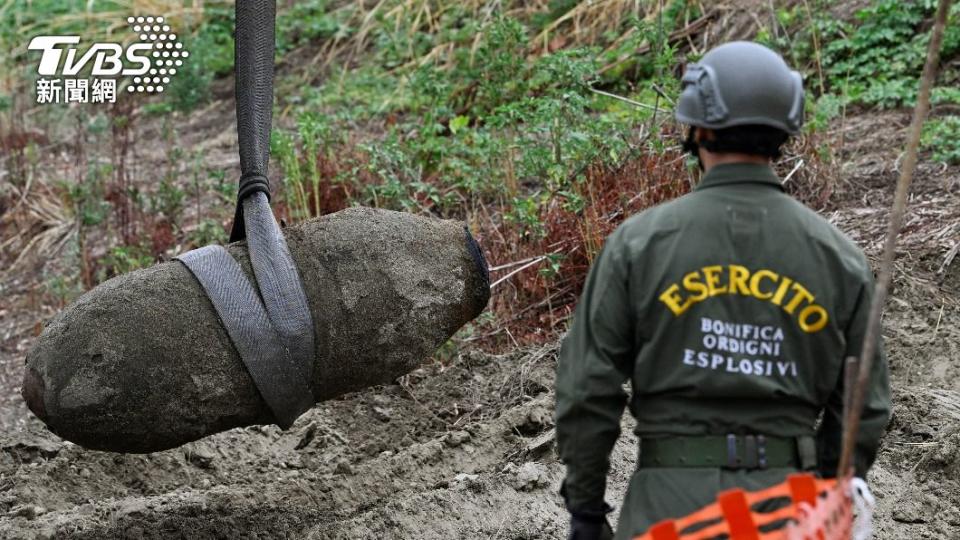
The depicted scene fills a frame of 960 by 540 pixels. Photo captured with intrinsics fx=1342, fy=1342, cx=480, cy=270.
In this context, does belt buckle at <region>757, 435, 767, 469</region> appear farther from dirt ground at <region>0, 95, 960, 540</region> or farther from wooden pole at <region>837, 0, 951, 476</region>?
dirt ground at <region>0, 95, 960, 540</region>

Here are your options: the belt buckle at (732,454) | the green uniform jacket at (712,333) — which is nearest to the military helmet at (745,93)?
Answer: the green uniform jacket at (712,333)

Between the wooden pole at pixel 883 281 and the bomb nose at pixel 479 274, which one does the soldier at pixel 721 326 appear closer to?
the wooden pole at pixel 883 281

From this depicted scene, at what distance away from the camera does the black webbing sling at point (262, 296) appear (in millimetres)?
3932

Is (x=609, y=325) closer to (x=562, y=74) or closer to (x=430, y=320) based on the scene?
(x=430, y=320)

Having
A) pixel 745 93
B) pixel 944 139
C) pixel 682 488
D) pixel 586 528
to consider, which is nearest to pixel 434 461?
pixel 586 528

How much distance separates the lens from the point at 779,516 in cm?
271

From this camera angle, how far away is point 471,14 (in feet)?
33.6

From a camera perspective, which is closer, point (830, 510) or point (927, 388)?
point (830, 510)

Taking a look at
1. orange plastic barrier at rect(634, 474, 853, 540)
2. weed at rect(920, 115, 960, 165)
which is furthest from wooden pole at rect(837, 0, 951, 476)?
weed at rect(920, 115, 960, 165)

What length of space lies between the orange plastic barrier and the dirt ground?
71.1 inches

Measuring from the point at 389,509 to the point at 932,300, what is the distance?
8.31 feet

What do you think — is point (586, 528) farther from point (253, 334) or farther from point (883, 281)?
point (253, 334)

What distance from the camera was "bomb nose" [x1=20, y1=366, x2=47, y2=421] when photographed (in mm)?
3959

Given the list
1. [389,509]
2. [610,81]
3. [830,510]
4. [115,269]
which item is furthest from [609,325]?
[610,81]
